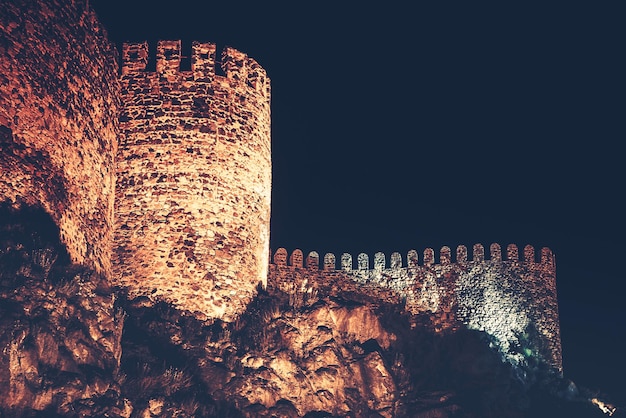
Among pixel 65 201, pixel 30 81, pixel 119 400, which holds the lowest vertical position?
pixel 119 400

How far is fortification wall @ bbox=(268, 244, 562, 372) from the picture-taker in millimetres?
28391

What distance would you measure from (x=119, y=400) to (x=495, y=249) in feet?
43.6

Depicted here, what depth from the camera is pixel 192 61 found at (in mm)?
24078

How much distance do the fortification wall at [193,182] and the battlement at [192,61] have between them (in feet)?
0.07

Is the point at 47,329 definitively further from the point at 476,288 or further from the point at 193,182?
the point at 476,288

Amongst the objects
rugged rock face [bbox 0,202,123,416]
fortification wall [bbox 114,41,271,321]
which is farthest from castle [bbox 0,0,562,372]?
rugged rock face [bbox 0,202,123,416]

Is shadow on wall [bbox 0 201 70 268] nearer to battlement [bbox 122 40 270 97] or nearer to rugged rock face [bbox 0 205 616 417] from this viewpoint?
rugged rock face [bbox 0 205 616 417]

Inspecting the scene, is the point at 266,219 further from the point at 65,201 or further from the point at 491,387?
the point at 491,387

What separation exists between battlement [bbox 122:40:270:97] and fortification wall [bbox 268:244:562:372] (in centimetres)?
599

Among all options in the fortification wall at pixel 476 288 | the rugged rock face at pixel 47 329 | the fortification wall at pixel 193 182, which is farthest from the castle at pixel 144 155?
the fortification wall at pixel 476 288

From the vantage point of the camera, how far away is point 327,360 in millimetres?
24250

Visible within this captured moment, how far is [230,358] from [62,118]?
6047mm

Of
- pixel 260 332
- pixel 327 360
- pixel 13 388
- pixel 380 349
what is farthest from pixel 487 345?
pixel 13 388

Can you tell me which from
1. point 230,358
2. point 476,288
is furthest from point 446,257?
point 230,358
